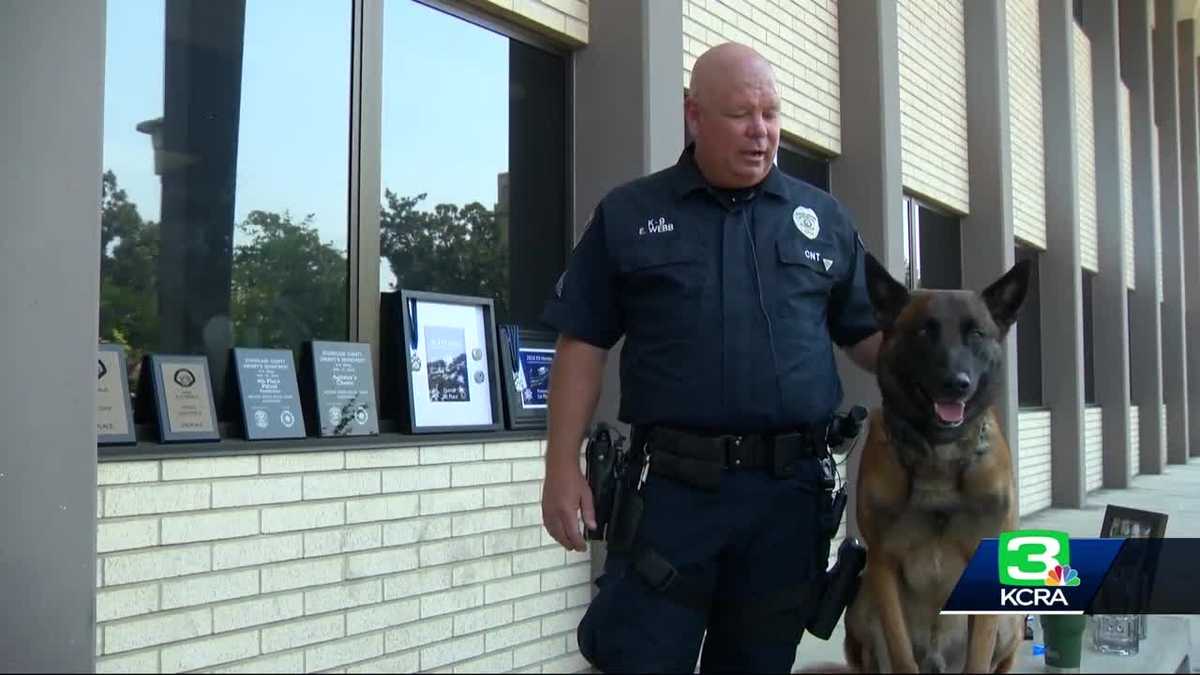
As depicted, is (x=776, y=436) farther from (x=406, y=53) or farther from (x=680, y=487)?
(x=406, y=53)

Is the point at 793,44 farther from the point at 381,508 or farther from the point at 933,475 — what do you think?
the point at 933,475

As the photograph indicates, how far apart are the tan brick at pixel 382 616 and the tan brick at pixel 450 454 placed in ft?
1.70

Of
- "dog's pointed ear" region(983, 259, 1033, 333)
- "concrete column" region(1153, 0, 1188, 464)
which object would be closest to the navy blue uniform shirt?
"dog's pointed ear" region(983, 259, 1033, 333)

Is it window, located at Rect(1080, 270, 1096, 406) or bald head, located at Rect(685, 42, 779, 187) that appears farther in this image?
window, located at Rect(1080, 270, 1096, 406)

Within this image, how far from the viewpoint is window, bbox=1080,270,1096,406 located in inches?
581

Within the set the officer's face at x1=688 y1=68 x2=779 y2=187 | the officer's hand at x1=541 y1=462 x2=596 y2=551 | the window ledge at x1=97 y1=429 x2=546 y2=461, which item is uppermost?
the officer's face at x1=688 y1=68 x2=779 y2=187

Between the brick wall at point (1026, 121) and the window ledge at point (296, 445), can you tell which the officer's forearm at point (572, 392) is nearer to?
the window ledge at point (296, 445)

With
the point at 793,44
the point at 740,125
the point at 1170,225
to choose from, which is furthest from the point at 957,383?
the point at 1170,225

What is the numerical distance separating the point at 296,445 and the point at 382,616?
0.73 metres

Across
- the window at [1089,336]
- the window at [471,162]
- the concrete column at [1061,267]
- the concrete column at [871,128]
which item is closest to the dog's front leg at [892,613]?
the window at [471,162]

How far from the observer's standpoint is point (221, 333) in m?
3.82

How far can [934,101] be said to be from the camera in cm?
934

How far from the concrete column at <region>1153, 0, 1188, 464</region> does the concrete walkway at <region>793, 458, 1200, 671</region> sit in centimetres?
A: 291

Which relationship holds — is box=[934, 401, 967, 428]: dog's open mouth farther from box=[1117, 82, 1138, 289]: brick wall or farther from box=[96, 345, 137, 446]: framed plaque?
box=[1117, 82, 1138, 289]: brick wall
